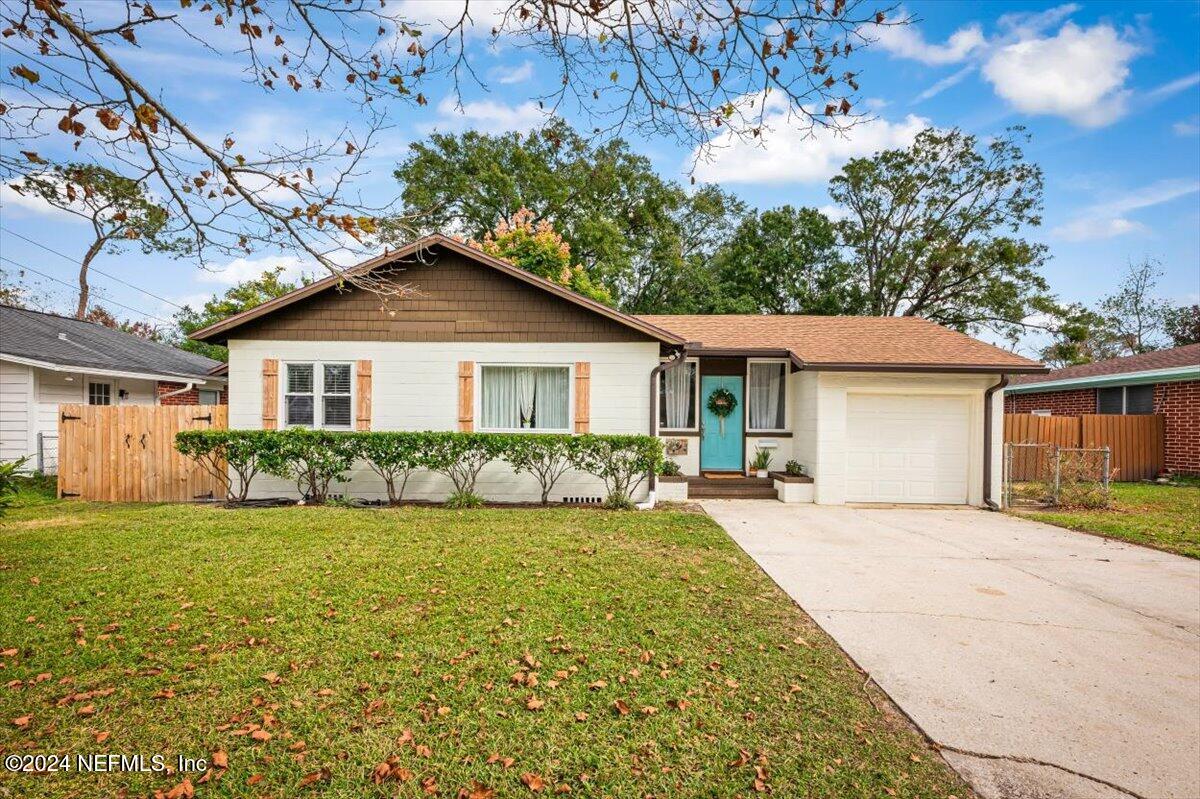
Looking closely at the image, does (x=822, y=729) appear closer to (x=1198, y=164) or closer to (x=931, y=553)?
(x=931, y=553)

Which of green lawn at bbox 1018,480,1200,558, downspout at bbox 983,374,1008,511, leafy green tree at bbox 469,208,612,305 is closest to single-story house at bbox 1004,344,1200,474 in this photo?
green lawn at bbox 1018,480,1200,558

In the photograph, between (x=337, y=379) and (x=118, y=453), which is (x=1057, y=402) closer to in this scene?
(x=337, y=379)

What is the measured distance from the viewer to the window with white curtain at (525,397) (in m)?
10.1

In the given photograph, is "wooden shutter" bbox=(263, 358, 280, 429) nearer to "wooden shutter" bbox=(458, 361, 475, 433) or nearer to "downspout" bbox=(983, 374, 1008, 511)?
"wooden shutter" bbox=(458, 361, 475, 433)

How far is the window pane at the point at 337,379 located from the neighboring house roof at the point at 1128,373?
14.8 meters

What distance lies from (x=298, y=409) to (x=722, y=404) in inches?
333

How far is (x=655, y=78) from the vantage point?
153 inches

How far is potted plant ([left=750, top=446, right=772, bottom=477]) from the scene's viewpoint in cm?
1182

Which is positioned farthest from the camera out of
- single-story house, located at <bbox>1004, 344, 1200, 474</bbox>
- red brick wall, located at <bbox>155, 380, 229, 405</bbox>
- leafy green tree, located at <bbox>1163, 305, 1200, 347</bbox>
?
leafy green tree, located at <bbox>1163, 305, 1200, 347</bbox>

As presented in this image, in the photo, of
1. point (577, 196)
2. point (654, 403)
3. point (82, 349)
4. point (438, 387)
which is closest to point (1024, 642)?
point (654, 403)

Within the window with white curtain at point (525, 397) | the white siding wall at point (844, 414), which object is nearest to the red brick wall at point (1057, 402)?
the white siding wall at point (844, 414)

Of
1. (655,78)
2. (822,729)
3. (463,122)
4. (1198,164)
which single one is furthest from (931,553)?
(1198,164)

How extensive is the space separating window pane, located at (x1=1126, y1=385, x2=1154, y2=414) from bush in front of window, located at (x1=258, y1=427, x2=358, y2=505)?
2000cm

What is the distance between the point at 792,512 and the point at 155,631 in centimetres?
874
